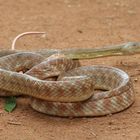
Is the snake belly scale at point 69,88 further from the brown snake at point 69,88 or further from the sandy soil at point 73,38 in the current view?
the sandy soil at point 73,38

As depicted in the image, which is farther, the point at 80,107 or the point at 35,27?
the point at 35,27

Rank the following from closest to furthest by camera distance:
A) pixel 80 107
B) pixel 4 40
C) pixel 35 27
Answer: pixel 80 107, pixel 4 40, pixel 35 27

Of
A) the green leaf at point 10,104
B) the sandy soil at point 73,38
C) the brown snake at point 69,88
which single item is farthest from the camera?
the green leaf at point 10,104

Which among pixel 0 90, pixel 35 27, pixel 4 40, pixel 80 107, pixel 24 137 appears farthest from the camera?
pixel 35 27

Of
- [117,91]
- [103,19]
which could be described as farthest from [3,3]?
[117,91]

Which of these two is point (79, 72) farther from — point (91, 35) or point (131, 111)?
point (91, 35)

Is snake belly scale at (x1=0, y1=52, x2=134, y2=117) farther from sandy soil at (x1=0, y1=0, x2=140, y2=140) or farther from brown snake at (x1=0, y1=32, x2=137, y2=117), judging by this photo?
sandy soil at (x1=0, y1=0, x2=140, y2=140)

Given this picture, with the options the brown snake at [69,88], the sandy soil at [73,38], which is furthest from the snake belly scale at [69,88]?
the sandy soil at [73,38]

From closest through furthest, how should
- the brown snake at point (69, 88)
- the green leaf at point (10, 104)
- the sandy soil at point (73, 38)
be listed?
1. the sandy soil at point (73, 38)
2. the brown snake at point (69, 88)
3. the green leaf at point (10, 104)
